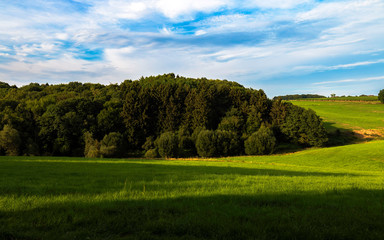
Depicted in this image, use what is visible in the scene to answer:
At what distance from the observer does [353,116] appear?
10419cm

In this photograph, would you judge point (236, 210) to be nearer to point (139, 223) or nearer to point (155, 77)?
point (139, 223)

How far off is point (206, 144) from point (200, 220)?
57.9m

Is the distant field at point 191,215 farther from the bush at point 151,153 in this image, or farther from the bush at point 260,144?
the bush at point 151,153

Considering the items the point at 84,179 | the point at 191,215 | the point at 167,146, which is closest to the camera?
the point at 191,215

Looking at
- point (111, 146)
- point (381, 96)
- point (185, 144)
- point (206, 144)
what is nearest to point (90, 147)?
point (111, 146)

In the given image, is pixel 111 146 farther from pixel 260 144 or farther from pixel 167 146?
pixel 260 144

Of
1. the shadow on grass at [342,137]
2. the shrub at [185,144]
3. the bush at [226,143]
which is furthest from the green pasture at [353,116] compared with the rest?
the shrub at [185,144]

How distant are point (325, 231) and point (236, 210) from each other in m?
2.31

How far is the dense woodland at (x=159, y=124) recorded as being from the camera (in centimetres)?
6372

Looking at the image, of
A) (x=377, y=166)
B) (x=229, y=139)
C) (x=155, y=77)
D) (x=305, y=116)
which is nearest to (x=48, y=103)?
(x=229, y=139)

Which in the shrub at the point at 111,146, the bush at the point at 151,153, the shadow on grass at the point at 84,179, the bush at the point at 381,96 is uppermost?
the bush at the point at 381,96

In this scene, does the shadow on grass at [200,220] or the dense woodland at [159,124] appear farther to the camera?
the dense woodland at [159,124]

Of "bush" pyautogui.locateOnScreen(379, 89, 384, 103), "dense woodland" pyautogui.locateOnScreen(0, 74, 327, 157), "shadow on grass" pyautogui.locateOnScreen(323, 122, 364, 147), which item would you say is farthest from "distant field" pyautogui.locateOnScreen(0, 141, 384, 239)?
"bush" pyautogui.locateOnScreen(379, 89, 384, 103)

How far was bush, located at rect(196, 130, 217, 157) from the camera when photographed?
208ft
